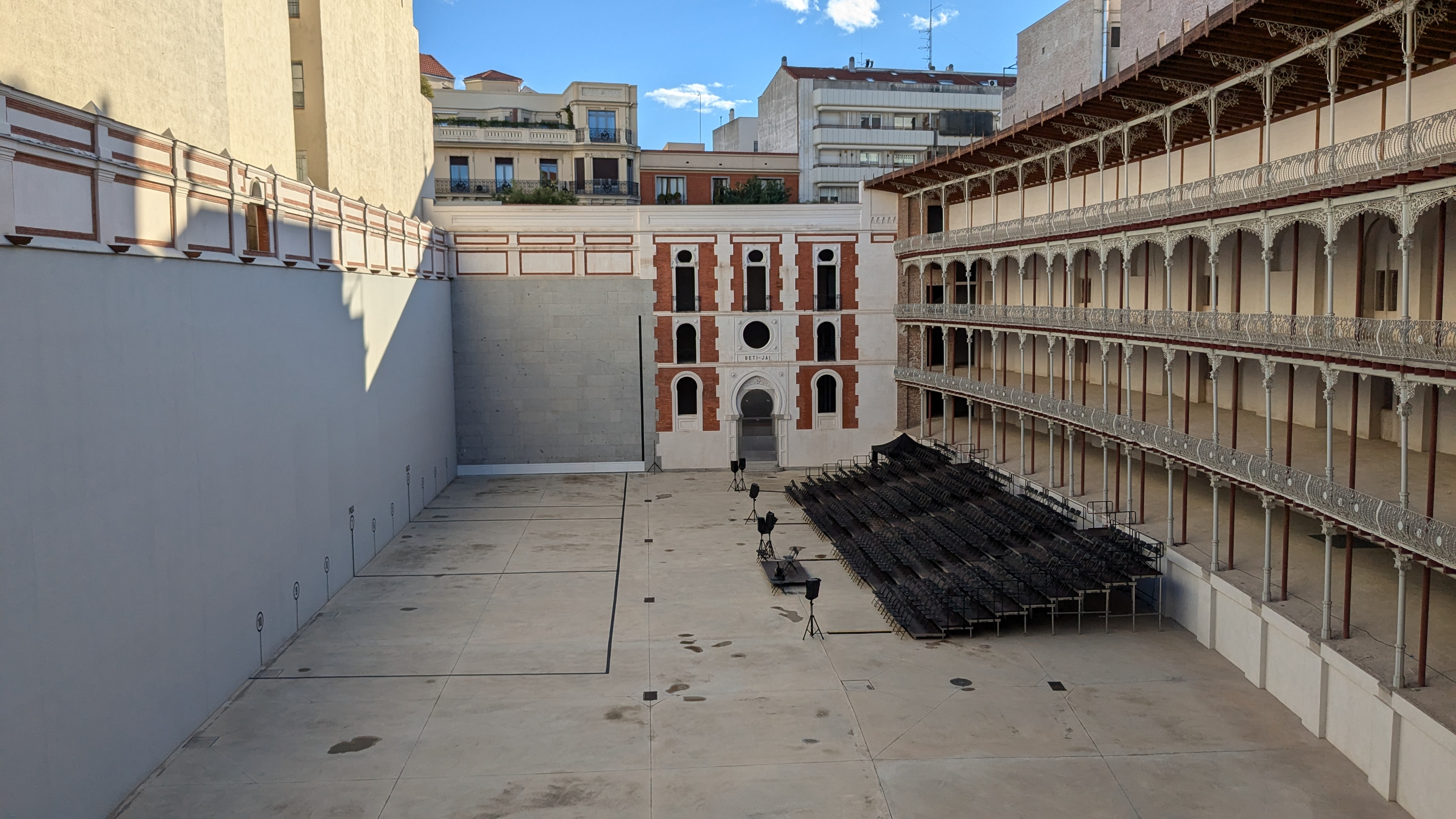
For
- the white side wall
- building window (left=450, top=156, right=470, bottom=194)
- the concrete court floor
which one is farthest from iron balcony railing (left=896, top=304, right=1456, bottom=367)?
building window (left=450, top=156, right=470, bottom=194)

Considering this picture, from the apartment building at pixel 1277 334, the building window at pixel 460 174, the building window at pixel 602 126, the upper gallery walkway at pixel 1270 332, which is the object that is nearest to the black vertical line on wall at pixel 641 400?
the apartment building at pixel 1277 334

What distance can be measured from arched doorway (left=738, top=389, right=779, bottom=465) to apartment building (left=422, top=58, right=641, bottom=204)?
13528 mm

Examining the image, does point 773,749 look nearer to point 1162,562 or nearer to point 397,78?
point 1162,562

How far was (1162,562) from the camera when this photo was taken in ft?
73.5

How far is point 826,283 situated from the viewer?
4103 centimetres

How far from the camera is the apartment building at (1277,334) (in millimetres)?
14898

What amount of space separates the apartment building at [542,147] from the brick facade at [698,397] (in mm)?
20011

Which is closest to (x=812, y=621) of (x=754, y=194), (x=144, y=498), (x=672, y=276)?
(x=144, y=498)

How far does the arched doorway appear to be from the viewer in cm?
4206

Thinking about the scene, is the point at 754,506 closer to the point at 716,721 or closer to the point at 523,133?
the point at 716,721

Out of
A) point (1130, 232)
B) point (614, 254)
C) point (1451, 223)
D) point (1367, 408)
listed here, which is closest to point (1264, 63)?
point (1451, 223)

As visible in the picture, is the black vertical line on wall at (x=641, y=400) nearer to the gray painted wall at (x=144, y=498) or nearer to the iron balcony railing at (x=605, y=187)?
the gray painted wall at (x=144, y=498)

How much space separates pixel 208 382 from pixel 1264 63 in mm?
19062

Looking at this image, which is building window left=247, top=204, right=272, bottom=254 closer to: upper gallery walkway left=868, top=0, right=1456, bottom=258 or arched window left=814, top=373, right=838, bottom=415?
upper gallery walkway left=868, top=0, right=1456, bottom=258
